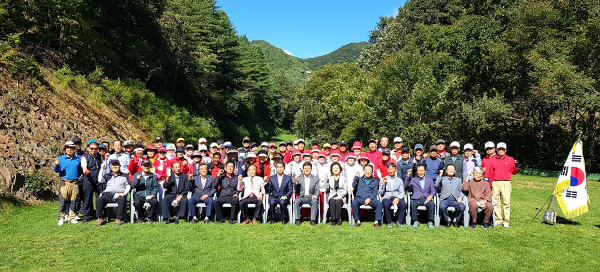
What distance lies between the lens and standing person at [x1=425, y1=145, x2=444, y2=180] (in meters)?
8.77

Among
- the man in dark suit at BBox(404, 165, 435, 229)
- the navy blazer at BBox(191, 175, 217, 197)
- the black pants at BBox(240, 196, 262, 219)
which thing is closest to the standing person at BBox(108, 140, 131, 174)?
the navy blazer at BBox(191, 175, 217, 197)

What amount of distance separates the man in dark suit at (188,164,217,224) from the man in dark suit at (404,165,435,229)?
4448mm

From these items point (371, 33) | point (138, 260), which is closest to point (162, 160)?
point (138, 260)

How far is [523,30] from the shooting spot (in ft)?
67.4

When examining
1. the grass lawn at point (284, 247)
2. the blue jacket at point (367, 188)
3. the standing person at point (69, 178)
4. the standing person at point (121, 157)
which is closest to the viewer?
the grass lawn at point (284, 247)

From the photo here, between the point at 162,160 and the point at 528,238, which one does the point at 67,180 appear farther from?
the point at 528,238

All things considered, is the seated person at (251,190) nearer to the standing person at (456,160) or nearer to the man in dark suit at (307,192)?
the man in dark suit at (307,192)

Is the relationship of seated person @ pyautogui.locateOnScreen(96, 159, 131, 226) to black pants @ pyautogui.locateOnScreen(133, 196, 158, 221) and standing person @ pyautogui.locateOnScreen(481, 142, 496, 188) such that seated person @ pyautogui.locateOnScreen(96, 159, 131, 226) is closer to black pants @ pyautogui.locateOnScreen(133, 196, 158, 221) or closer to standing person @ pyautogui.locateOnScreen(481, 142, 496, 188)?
black pants @ pyautogui.locateOnScreen(133, 196, 158, 221)

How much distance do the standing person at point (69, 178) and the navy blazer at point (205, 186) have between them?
2.43 m

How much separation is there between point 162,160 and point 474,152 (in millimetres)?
7663

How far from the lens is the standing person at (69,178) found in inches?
305

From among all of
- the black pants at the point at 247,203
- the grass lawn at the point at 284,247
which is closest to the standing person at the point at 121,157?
the grass lawn at the point at 284,247

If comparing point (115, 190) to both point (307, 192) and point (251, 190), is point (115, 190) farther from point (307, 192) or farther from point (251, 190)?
point (307, 192)

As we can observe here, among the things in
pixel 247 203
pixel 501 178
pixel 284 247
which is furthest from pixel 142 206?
pixel 501 178
